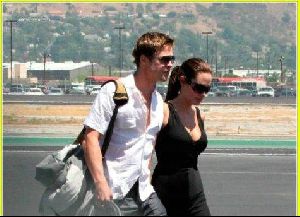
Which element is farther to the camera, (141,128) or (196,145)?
(196,145)

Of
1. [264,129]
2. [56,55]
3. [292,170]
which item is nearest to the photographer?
[292,170]

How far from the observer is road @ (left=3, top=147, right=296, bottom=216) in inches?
455

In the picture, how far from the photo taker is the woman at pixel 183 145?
5.62 m

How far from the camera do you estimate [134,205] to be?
515 cm

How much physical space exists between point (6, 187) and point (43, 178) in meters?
9.22

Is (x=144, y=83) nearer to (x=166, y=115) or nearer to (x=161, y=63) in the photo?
(x=161, y=63)

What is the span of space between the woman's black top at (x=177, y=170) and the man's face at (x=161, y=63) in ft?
1.48

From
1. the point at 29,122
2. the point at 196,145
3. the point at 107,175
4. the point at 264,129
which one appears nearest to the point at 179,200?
the point at 196,145

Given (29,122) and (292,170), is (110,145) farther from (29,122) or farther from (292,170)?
(29,122)

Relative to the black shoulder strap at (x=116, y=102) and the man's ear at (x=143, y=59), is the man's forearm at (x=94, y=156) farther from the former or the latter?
the man's ear at (x=143, y=59)

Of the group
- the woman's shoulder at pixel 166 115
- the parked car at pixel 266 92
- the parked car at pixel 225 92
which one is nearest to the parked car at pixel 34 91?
the parked car at pixel 225 92

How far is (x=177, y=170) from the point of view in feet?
18.7

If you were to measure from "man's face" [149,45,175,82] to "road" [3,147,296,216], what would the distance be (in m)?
3.65

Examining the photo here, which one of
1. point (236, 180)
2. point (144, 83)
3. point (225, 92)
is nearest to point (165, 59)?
point (144, 83)
